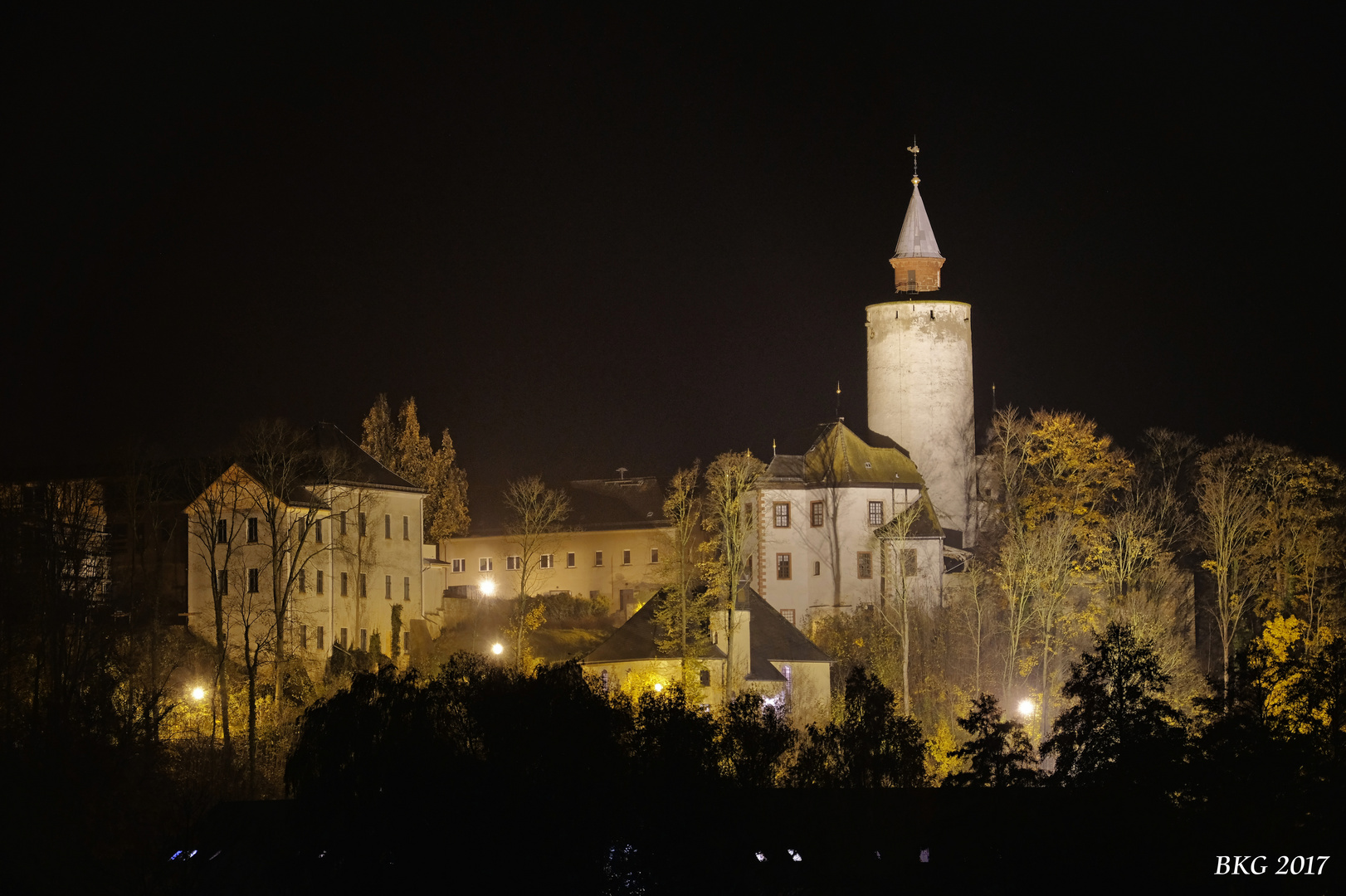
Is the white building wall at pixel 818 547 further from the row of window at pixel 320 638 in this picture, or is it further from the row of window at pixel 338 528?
the row of window at pixel 320 638

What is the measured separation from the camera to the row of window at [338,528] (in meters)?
66.5

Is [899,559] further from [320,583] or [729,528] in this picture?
[320,583]

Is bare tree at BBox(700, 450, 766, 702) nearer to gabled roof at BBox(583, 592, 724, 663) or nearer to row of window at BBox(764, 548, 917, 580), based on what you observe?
gabled roof at BBox(583, 592, 724, 663)

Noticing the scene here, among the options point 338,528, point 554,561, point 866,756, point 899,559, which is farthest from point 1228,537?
point 338,528

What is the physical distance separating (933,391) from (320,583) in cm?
2547

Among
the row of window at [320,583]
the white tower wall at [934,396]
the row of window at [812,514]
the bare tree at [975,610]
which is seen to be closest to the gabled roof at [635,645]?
the row of window at [320,583]

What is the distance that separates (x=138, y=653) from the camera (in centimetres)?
6056

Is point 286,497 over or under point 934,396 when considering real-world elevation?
under

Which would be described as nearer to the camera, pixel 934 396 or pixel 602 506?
pixel 934 396

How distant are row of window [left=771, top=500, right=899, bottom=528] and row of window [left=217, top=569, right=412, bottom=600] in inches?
533

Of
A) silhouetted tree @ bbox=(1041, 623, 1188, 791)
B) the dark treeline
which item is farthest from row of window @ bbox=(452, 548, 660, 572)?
silhouetted tree @ bbox=(1041, 623, 1188, 791)

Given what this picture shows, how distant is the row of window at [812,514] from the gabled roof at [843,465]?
81cm

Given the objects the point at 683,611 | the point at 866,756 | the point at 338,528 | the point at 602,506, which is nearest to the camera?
the point at 866,756

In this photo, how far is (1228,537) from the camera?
2734 inches
